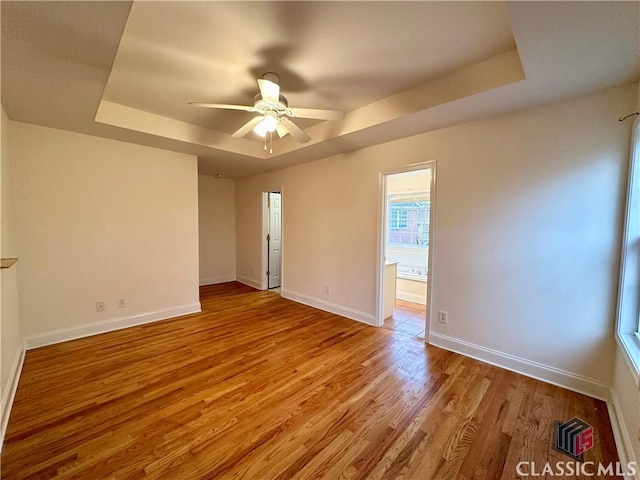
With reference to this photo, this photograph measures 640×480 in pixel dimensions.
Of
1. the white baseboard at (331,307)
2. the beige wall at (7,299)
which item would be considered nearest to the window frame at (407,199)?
the white baseboard at (331,307)

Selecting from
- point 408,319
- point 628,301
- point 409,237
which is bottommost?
point 408,319

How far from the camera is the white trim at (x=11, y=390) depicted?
5.56 feet

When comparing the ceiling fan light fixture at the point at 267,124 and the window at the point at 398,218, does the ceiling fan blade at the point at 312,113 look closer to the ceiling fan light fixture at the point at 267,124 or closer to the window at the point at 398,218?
the ceiling fan light fixture at the point at 267,124

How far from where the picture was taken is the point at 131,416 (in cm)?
185

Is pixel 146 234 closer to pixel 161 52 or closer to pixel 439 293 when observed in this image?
pixel 161 52

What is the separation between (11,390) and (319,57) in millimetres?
3503

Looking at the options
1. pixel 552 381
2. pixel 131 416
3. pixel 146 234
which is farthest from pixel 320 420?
pixel 146 234

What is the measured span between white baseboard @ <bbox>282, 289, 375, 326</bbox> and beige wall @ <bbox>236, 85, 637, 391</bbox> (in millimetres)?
951

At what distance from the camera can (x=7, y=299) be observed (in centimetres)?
215

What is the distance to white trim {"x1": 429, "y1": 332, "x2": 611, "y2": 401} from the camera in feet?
6.84

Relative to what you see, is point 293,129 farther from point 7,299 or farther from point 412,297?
point 412,297

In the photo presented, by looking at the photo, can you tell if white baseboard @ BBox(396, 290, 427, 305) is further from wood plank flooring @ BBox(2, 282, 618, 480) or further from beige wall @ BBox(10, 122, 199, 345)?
beige wall @ BBox(10, 122, 199, 345)

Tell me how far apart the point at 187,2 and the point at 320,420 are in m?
2.76

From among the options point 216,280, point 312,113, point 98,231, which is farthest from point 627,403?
point 216,280
